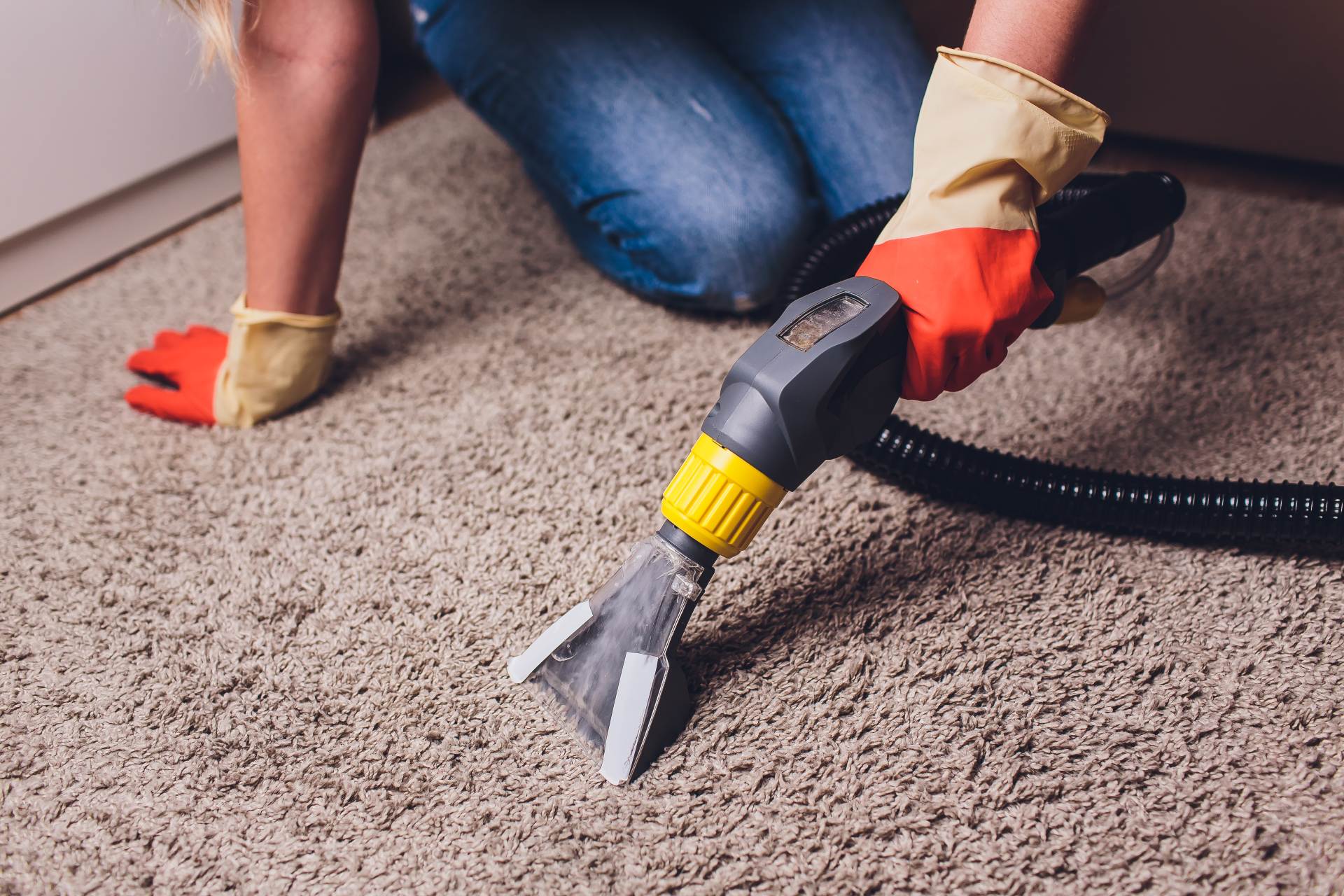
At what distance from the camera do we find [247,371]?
848 millimetres

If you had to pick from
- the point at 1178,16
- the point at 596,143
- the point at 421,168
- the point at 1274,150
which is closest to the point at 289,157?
→ the point at 596,143

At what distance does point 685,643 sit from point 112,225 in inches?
41.2

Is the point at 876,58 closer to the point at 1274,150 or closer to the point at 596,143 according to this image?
the point at 596,143

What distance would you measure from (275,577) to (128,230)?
0.77 m

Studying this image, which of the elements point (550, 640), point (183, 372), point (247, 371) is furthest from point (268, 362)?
point (550, 640)

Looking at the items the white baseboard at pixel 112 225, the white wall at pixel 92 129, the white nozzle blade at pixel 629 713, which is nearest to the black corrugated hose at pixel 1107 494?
the white nozzle blade at pixel 629 713

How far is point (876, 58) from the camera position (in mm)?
1102

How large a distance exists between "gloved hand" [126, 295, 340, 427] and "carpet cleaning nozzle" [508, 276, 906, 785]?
449mm

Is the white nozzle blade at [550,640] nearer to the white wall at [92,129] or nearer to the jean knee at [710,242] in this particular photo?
the jean knee at [710,242]

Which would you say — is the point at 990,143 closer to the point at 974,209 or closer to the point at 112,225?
the point at 974,209

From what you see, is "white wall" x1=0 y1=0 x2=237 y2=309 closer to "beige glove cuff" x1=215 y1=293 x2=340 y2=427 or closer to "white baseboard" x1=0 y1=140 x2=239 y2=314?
"white baseboard" x1=0 y1=140 x2=239 y2=314

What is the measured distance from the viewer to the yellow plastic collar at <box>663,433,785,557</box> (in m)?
0.51

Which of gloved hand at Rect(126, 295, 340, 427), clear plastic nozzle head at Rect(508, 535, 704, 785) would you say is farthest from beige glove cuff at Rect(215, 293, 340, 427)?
clear plastic nozzle head at Rect(508, 535, 704, 785)

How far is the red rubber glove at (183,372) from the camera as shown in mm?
885
